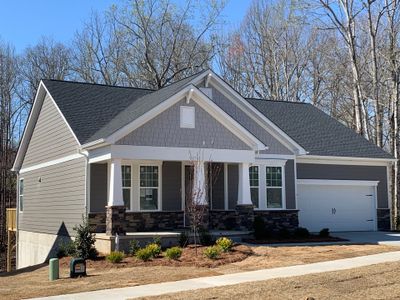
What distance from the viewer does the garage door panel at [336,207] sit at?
2422 centimetres

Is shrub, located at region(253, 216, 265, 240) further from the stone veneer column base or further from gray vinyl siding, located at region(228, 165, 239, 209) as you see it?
the stone veneer column base

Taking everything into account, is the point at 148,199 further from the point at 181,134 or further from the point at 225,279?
the point at 225,279

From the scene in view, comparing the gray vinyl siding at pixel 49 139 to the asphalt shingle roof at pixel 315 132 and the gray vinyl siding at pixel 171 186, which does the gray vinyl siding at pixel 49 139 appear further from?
the asphalt shingle roof at pixel 315 132

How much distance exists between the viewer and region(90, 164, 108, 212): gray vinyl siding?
19.7 metres

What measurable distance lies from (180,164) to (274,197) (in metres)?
4.28

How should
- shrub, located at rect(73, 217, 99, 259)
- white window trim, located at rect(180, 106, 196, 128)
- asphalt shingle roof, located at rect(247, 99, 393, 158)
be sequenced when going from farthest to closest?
asphalt shingle roof, located at rect(247, 99, 393, 158) → white window trim, located at rect(180, 106, 196, 128) → shrub, located at rect(73, 217, 99, 259)

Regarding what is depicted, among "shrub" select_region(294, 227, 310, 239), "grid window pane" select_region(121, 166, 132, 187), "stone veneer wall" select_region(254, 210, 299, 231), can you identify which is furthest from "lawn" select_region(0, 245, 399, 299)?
"stone veneer wall" select_region(254, 210, 299, 231)

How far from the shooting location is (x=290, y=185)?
23203 mm

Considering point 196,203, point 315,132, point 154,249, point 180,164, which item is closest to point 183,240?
point 196,203

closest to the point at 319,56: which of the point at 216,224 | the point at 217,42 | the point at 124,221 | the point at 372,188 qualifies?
the point at 217,42

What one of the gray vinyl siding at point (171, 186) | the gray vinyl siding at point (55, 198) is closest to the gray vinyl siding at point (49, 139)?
the gray vinyl siding at point (55, 198)

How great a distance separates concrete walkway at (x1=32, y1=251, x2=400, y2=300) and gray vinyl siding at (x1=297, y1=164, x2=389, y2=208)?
9090 millimetres

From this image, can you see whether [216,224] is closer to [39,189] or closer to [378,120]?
[39,189]

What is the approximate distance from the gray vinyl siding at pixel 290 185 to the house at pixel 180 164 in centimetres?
4
